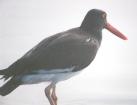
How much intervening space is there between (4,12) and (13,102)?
0.54 meters

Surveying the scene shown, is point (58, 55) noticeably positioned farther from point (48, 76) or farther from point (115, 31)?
point (115, 31)

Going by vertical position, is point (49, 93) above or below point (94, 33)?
below

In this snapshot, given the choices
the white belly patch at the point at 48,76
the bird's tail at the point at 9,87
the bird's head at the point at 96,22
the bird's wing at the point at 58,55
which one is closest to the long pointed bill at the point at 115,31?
the bird's head at the point at 96,22

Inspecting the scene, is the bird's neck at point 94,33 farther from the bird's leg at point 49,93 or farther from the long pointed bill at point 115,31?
the bird's leg at point 49,93

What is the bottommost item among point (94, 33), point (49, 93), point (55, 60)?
point (49, 93)

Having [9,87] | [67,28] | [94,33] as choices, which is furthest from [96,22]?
[9,87]

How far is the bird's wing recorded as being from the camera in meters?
1.90

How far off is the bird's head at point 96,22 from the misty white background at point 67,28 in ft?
0.12

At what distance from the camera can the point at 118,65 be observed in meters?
2.08

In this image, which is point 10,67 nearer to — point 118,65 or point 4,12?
point 4,12

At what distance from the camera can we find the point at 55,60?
193 cm

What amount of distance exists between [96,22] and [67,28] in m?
0.17

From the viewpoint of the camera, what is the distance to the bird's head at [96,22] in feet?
6.60

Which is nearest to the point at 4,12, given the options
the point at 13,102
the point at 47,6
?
the point at 47,6
